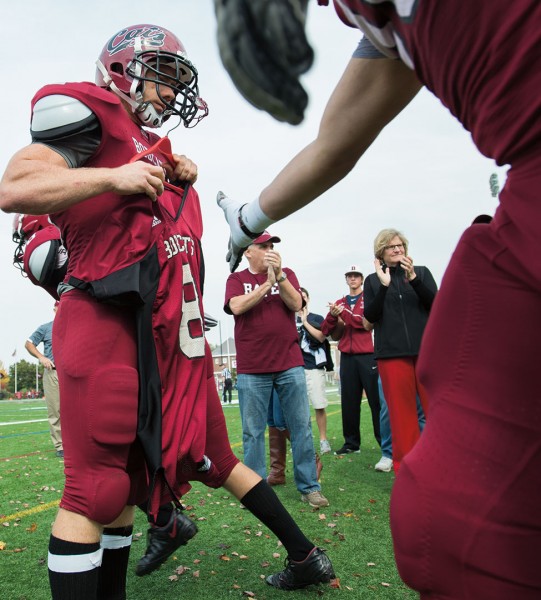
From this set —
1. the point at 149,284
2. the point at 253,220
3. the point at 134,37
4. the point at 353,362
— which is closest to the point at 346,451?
the point at 353,362

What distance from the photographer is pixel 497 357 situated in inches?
30.0

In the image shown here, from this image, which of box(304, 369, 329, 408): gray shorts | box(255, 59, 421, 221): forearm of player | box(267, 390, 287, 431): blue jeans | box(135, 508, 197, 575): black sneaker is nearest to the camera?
box(255, 59, 421, 221): forearm of player

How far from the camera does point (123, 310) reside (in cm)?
208

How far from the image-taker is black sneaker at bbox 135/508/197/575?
2852 millimetres

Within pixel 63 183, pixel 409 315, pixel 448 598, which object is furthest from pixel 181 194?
pixel 409 315

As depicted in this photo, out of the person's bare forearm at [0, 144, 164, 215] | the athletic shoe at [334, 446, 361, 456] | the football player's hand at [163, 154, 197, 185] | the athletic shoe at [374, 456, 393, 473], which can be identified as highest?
the football player's hand at [163, 154, 197, 185]

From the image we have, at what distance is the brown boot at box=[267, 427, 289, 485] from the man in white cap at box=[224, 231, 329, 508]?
61cm

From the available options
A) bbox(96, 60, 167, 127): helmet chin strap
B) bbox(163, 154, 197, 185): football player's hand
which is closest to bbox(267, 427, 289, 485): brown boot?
bbox(163, 154, 197, 185): football player's hand

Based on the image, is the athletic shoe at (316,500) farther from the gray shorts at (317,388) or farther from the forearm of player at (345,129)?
the forearm of player at (345,129)

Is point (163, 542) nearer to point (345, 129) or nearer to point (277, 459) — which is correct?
point (345, 129)

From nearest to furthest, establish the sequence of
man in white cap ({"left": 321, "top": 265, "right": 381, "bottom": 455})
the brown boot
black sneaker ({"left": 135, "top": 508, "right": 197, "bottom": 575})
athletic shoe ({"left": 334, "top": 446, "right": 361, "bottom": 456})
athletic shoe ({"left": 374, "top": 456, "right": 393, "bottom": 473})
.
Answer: black sneaker ({"left": 135, "top": 508, "right": 197, "bottom": 575})
the brown boot
athletic shoe ({"left": 374, "top": 456, "right": 393, "bottom": 473})
man in white cap ({"left": 321, "top": 265, "right": 381, "bottom": 455})
athletic shoe ({"left": 334, "top": 446, "right": 361, "bottom": 456})

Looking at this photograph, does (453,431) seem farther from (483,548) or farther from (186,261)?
(186,261)

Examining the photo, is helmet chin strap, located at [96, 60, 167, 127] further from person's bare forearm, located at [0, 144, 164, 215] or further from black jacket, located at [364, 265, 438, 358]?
black jacket, located at [364, 265, 438, 358]

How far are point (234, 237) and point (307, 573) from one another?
1.82 meters
